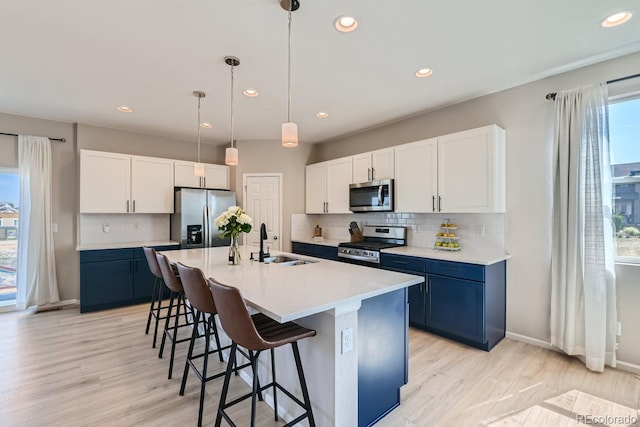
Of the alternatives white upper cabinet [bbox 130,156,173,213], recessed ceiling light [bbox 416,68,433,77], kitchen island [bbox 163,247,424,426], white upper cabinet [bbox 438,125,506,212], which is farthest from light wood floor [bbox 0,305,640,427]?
recessed ceiling light [bbox 416,68,433,77]

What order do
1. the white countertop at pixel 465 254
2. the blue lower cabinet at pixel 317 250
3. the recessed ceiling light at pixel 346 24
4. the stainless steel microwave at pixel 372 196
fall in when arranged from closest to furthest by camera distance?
the recessed ceiling light at pixel 346 24 < the white countertop at pixel 465 254 < the stainless steel microwave at pixel 372 196 < the blue lower cabinet at pixel 317 250

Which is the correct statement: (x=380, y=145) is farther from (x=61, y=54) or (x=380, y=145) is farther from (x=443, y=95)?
(x=61, y=54)

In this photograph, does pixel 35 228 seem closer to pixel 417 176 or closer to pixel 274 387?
pixel 274 387

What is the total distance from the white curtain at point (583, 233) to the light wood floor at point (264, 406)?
0.26m

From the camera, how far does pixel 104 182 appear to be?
4.25m

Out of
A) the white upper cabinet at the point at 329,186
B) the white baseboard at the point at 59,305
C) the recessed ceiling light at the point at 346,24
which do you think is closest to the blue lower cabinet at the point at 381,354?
the recessed ceiling light at the point at 346,24

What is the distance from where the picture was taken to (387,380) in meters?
1.95

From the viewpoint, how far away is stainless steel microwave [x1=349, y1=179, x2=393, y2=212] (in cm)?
389

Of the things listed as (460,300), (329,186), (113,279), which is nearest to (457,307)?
(460,300)

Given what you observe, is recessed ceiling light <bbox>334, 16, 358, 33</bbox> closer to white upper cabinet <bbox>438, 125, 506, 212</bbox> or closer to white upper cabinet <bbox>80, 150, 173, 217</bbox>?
white upper cabinet <bbox>438, 125, 506, 212</bbox>

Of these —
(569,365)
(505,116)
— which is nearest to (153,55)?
(505,116)

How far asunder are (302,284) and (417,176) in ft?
7.79

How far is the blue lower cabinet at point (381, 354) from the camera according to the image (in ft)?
5.80

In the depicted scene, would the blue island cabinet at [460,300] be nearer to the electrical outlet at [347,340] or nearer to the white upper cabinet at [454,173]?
the white upper cabinet at [454,173]
